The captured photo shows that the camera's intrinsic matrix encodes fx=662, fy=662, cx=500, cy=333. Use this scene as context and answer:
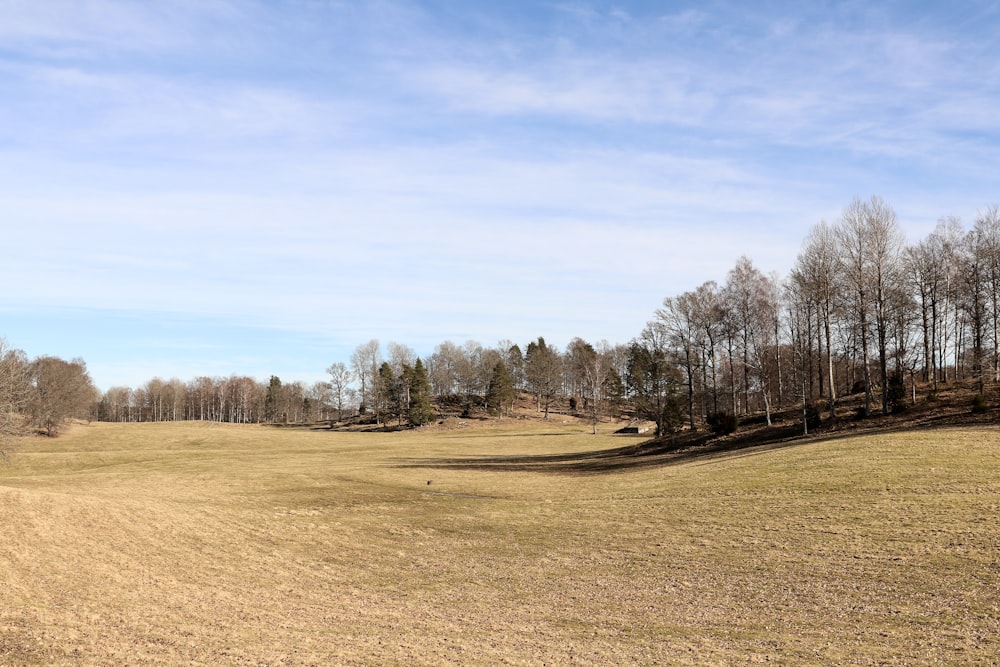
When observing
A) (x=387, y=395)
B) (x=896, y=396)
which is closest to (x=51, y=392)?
(x=387, y=395)

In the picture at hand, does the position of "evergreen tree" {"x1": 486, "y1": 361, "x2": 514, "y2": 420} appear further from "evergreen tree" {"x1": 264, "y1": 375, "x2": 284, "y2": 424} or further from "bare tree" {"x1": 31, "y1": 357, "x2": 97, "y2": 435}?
"bare tree" {"x1": 31, "y1": 357, "x2": 97, "y2": 435}

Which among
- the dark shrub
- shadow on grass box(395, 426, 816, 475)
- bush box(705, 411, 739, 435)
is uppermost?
the dark shrub

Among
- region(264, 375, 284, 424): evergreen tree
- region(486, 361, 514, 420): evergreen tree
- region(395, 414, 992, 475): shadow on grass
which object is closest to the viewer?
region(395, 414, 992, 475): shadow on grass

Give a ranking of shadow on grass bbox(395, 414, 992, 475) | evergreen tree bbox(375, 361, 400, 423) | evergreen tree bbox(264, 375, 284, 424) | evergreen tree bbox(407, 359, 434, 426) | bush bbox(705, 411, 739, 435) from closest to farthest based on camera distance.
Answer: shadow on grass bbox(395, 414, 992, 475) → bush bbox(705, 411, 739, 435) → evergreen tree bbox(407, 359, 434, 426) → evergreen tree bbox(375, 361, 400, 423) → evergreen tree bbox(264, 375, 284, 424)

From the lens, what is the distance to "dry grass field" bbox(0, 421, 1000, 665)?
14.0 meters

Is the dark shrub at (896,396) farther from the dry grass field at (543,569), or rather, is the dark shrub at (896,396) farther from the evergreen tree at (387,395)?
the evergreen tree at (387,395)

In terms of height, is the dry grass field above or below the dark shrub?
below

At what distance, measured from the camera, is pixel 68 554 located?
64.5ft

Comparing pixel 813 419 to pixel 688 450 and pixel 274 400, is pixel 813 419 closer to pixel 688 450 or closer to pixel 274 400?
pixel 688 450

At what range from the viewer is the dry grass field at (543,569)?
1404 cm

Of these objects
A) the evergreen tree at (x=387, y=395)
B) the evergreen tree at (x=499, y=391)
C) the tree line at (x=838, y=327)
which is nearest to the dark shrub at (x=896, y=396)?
the tree line at (x=838, y=327)

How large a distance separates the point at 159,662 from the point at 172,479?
36043 mm

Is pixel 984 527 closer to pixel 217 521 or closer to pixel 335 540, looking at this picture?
pixel 335 540

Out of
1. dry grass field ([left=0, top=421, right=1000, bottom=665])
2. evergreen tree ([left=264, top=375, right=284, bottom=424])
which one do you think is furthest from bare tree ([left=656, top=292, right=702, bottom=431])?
evergreen tree ([left=264, top=375, right=284, bottom=424])
